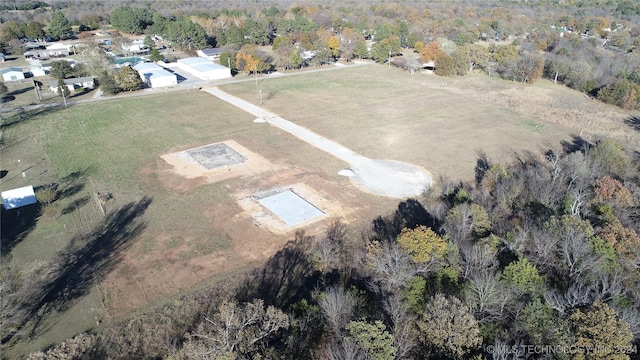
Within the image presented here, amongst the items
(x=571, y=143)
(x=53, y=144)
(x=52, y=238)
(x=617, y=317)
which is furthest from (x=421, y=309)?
(x=53, y=144)

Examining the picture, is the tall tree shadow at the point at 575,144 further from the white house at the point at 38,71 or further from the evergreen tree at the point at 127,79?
the white house at the point at 38,71

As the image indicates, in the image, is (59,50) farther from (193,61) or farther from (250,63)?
(250,63)

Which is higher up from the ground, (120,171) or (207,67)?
(207,67)

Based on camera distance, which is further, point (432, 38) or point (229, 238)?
point (432, 38)

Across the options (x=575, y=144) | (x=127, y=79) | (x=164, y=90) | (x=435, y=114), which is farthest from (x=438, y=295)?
(x=127, y=79)

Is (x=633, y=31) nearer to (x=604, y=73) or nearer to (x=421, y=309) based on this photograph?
(x=604, y=73)

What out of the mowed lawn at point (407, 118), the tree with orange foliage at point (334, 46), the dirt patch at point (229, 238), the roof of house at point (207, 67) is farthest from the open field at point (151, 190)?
the tree with orange foliage at point (334, 46)

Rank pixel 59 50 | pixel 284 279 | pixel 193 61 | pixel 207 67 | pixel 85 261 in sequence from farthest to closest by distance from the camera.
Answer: pixel 59 50 → pixel 193 61 → pixel 207 67 → pixel 85 261 → pixel 284 279
